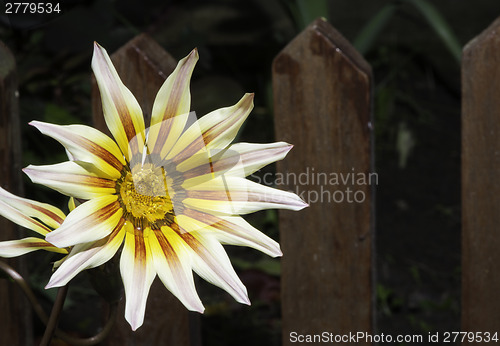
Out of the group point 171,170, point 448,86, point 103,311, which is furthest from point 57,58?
point 448,86

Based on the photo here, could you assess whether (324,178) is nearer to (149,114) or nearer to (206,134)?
(149,114)

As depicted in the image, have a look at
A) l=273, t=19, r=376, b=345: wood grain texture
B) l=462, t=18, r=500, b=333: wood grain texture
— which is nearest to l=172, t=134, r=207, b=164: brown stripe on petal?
l=273, t=19, r=376, b=345: wood grain texture

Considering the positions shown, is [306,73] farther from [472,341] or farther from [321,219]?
[472,341]

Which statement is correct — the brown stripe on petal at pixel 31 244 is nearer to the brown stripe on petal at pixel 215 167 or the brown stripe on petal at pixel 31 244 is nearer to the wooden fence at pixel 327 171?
the brown stripe on petal at pixel 215 167

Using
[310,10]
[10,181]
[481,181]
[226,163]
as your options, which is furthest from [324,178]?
[310,10]

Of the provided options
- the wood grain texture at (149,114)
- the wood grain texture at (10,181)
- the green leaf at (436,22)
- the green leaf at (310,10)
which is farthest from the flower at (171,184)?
the green leaf at (436,22)

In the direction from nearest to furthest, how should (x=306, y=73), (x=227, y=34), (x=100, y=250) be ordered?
(x=100, y=250)
(x=306, y=73)
(x=227, y=34)
